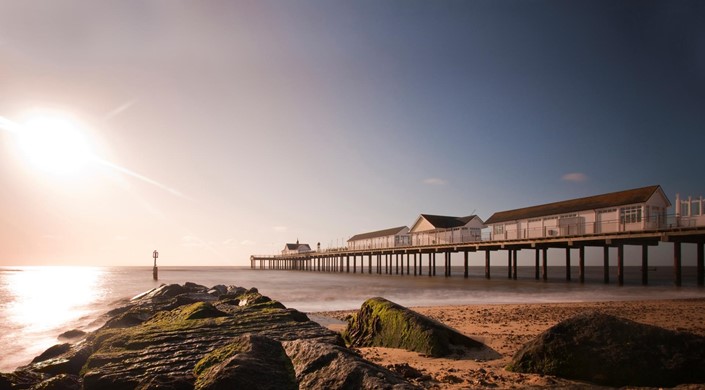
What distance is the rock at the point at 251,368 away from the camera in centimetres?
408

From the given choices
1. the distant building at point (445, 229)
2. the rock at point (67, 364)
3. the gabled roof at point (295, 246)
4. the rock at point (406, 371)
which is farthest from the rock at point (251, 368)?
the gabled roof at point (295, 246)

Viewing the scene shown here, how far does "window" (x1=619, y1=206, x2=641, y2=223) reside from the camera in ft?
97.5

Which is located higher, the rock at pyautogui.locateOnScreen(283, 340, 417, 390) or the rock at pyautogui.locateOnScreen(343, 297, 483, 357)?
the rock at pyautogui.locateOnScreen(283, 340, 417, 390)

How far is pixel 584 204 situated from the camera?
34.0m

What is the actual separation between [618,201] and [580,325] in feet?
97.4

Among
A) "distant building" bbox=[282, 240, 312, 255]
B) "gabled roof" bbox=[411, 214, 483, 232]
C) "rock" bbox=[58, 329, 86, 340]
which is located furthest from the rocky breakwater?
"distant building" bbox=[282, 240, 312, 255]

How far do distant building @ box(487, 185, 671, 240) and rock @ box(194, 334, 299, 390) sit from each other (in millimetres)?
29286

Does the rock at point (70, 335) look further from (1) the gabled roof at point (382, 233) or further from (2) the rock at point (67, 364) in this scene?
(1) the gabled roof at point (382, 233)

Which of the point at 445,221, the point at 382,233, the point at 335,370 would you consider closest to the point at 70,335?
the point at 335,370

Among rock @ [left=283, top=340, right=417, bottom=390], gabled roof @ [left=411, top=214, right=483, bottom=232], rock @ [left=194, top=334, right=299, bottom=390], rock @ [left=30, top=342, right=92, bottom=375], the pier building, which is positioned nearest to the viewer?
rock @ [left=194, top=334, right=299, bottom=390]

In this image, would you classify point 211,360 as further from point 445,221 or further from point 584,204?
point 445,221

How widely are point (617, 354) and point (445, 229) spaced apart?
44.7m

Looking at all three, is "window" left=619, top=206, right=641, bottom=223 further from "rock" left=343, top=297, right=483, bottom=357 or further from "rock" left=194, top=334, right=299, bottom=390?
"rock" left=194, top=334, right=299, bottom=390

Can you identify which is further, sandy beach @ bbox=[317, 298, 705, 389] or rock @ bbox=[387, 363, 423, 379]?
rock @ bbox=[387, 363, 423, 379]
